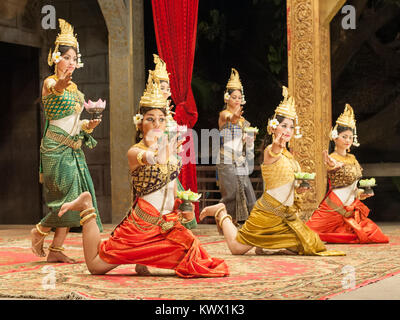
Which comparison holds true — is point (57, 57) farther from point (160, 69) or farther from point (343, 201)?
point (343, 201)

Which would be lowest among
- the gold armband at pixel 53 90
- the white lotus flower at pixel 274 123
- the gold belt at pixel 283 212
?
the gold belt at pixel 283 212

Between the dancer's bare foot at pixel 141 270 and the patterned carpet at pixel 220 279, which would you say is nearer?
the patterned carpet at pixel 220 279

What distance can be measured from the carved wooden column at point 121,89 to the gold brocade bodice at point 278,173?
347 centimetres

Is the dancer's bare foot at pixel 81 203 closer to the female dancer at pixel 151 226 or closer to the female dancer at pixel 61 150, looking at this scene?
the female dancer at pixel 151 226

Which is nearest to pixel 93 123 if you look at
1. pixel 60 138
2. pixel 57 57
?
pixel 60 138

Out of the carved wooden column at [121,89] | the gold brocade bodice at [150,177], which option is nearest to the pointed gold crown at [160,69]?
the gold brocade bodice at [150,177]

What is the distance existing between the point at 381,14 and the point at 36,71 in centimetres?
447

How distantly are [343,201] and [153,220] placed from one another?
2.33 meters

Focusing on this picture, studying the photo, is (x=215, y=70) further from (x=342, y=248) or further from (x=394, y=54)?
(x=342, y=248)

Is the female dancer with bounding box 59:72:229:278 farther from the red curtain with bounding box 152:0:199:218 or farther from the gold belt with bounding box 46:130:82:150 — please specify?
the red curtain with bounding box 152:0:199:218

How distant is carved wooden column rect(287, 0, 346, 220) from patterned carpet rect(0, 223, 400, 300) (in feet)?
6.10

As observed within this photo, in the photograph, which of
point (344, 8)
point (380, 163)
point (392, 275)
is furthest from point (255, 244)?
point (344, 8)

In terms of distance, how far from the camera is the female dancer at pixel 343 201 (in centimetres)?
557

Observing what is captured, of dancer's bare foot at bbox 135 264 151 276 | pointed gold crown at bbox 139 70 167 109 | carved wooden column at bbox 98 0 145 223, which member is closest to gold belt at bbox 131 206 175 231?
dancer's bare foot at bbox 135 264 151 276
